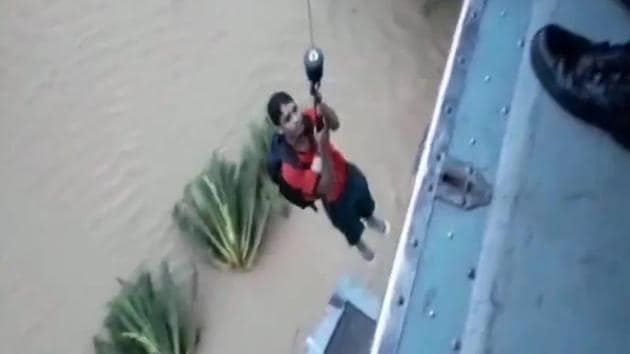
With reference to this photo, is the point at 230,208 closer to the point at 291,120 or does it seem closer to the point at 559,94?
the point at 291,120

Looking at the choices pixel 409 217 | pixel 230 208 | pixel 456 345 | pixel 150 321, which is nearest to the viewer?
pixel 456 345

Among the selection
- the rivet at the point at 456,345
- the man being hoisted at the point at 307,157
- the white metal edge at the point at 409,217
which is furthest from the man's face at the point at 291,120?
the rivet at the point at 456,345

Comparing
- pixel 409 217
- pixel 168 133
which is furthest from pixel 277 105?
pixel 168 133

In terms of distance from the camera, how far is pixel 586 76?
1.72m

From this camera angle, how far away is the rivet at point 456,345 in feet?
5.08

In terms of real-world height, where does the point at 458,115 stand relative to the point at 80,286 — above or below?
above

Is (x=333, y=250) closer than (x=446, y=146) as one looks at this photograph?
No

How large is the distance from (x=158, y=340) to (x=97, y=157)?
0.55m

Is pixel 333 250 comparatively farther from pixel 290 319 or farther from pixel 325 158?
pixel 325 158

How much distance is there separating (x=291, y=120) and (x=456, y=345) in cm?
50

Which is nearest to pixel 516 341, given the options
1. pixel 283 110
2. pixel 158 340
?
pixel 283 110

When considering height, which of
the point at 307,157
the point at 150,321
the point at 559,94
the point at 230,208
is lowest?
the point at 150,321

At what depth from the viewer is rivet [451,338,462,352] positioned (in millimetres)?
1548

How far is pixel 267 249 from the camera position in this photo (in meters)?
2.96
